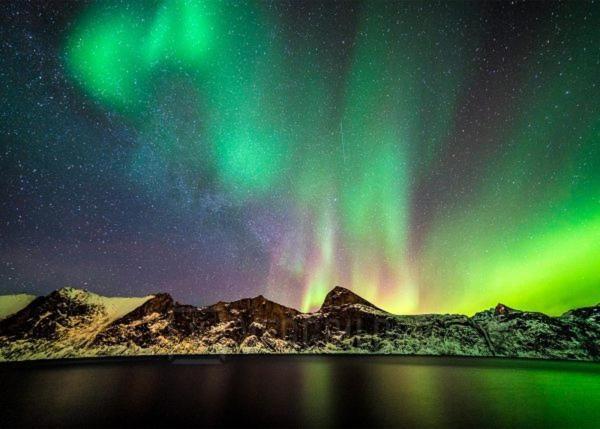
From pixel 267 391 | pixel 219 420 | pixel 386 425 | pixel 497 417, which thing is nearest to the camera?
pixel 386 425

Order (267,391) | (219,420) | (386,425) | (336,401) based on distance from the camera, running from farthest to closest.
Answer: (267,391), (336,401), (219,420), (386,425)

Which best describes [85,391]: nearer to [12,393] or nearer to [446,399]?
[12,393]

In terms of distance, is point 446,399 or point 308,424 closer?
point 308,424

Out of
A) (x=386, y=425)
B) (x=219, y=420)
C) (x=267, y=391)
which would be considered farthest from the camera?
(x=267, y=391)

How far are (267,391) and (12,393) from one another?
64683mm

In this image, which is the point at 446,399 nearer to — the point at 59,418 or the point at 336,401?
the point at 336,401

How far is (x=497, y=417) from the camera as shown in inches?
2068

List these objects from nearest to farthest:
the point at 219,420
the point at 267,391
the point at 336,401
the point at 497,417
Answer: the point at 219,420
the point at 497,417
the point at 336,401
the point at 267,391

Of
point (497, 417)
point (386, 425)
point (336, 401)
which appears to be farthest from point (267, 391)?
point (497, 417)

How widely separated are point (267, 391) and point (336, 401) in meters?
21.8

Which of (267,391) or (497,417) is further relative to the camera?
(267,391)

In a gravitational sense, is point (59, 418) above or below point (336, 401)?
below

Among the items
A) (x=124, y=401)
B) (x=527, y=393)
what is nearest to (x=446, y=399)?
(x=527, y=393)

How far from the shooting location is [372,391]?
81438 millimetres
